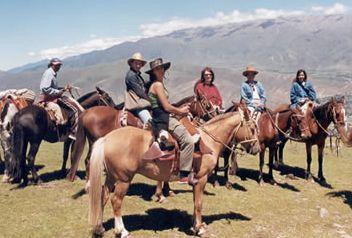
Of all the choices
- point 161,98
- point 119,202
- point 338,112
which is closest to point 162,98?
point 161,98

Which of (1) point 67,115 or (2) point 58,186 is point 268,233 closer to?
(2) point 58,186

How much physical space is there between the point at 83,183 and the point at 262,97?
8.33 metres

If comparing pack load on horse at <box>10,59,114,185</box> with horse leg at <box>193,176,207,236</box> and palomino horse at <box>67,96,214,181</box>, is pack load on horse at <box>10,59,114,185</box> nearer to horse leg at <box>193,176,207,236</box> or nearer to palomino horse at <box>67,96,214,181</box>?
palomino horse at <box>67,96,214,181</box>

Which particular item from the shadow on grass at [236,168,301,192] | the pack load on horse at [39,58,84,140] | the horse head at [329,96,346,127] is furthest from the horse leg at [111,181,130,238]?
the horse head at [329,96,346,127]

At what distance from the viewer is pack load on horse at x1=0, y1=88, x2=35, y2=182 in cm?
1590

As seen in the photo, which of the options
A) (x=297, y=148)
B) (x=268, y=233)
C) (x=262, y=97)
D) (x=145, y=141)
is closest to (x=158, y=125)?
(x=145, y=141)

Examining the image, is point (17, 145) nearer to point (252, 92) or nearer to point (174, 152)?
point (174, 152)

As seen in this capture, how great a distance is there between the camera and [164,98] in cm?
984

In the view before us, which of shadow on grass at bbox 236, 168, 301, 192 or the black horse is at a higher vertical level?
the black horse

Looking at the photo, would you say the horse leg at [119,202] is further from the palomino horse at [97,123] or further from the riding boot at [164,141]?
the palomino horse at [97,123]

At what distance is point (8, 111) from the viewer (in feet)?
52.1

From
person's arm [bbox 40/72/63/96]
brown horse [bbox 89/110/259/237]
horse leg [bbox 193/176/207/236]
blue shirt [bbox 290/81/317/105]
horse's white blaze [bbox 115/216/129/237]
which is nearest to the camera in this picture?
brown horse [bbox 89/110/259/237]

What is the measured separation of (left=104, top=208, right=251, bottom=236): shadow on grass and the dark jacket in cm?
373

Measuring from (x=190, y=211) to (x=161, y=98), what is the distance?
4.76 metres
